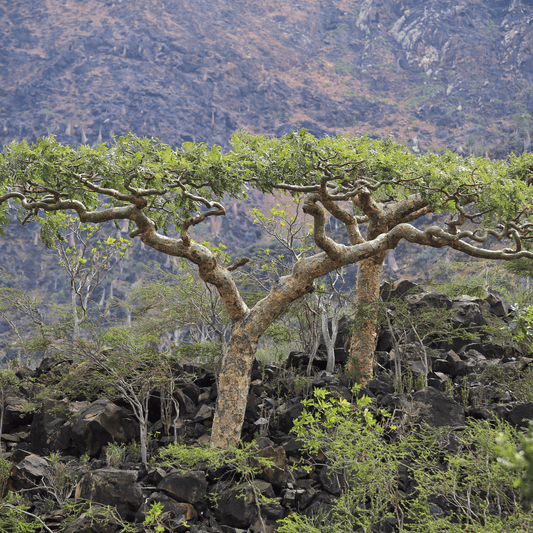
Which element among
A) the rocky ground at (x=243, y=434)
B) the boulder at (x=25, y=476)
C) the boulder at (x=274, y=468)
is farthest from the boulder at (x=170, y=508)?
the boulder at (x=25, y=476)

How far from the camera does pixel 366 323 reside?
8.95 meters

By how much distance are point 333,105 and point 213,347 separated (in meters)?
89.1

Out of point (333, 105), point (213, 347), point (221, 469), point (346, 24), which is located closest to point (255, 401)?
point (213, 347)

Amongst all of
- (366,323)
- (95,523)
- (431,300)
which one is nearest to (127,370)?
(95,523)

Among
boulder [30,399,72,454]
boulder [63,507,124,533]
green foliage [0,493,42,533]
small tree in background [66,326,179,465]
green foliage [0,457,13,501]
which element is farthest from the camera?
boulder [30,399,72,454]

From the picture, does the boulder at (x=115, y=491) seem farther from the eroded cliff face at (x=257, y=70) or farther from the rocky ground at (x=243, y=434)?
the eroded cliff face at (x=257, y=70)

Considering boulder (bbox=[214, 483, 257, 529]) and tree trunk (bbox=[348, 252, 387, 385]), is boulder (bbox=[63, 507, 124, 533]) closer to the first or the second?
boulder (bbox=[214, 483, 257, 529])

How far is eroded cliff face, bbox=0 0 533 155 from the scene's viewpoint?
3187 inches

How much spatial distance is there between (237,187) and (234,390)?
3015 millimetres

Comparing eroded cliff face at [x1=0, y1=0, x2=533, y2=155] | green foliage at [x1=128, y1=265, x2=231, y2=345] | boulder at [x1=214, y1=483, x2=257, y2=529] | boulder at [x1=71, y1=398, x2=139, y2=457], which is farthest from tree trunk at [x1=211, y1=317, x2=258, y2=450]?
eroded cliff face at [x1=0, y1=0, x2=533, y2=155]

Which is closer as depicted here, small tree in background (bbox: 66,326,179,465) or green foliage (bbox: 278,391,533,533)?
green foliage (bbox: 278,391,533,533)

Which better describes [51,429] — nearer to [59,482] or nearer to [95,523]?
[59,482]

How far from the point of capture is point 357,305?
8953 millimetres

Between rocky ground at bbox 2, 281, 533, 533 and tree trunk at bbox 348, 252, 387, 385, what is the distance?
0.39m
